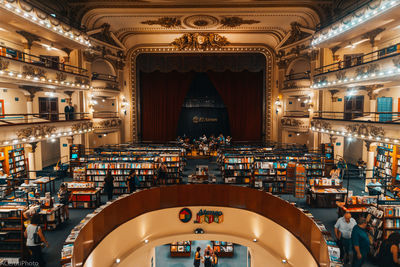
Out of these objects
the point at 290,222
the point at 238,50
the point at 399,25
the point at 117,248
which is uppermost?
the point at 238,50

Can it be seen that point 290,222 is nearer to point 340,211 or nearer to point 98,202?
point 340,211

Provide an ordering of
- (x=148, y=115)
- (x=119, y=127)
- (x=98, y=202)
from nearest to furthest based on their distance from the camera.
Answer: (x=98, y=202) < (x=119, y=127) < (x=148, y=115)

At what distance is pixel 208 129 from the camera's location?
754 inches

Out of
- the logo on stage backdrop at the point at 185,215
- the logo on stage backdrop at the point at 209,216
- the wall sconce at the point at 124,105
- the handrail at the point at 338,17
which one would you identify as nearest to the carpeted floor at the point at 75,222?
the logo on stage backdrop at the point at 209,216

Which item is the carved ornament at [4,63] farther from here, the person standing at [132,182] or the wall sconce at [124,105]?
the wall sconce at [124,105]

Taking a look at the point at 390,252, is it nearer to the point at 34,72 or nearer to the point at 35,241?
the point at 35,241

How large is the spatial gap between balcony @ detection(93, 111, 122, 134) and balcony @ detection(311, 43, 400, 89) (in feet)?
40.5

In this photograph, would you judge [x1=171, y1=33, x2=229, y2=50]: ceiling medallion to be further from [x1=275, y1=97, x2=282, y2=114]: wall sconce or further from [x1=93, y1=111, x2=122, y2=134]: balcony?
[x1=93, y1=111, x2=122, y2=134]: balcony

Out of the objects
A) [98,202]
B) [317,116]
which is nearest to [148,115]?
[98,202]

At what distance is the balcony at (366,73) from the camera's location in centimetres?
815

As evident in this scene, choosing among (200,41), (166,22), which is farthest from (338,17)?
(166,22)

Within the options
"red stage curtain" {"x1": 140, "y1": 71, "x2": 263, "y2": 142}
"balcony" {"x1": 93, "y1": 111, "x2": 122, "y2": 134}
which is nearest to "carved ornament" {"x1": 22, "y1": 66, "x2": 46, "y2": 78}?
"balcony" {"x1": 93, "y1": 111, "x2": 122, "y2": 134}

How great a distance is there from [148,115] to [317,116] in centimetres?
1159

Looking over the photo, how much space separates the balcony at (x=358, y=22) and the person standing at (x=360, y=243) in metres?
7.24
